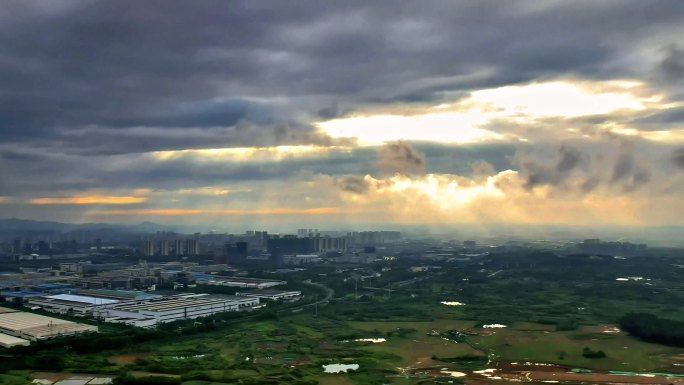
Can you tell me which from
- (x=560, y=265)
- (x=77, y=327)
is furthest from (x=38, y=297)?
(x=560, y=265)

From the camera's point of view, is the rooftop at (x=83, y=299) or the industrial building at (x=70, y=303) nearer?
the industrial building at (x=70, y=303)

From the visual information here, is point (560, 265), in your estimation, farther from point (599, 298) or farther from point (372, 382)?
point (372, 382)

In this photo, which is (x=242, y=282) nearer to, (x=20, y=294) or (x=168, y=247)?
(x=20, y=294)

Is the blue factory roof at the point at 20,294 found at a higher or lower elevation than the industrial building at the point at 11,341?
higher

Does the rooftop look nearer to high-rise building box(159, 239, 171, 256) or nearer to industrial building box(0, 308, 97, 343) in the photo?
industrial building box(0, 308, 97, 343)

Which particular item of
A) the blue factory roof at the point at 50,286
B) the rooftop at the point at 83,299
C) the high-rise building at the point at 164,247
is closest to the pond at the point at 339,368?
the rooftop at the point at 83,299

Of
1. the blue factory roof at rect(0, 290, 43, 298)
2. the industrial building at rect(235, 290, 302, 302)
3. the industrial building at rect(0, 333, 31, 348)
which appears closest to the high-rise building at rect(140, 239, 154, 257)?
the blue factory roof at rect(0, 290, 43, 298)

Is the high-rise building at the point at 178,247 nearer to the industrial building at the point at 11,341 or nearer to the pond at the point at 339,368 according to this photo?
the industrial building at the point at 11,341
